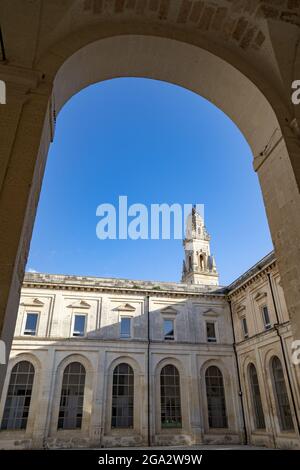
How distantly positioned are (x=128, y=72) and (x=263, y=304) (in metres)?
19.4

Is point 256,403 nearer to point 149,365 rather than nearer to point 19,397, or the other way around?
point 149,365

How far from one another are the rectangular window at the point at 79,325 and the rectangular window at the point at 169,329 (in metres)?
6.04

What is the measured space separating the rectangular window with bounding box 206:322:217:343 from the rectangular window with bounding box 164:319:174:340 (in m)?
2.75

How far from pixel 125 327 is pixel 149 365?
313 cm

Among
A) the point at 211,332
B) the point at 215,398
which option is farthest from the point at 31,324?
the point at 215,398

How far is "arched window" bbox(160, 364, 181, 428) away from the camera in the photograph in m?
21.6

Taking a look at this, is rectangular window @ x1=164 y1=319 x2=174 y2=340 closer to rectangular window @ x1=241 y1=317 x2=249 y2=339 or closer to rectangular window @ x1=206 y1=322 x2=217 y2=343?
rectangular window @ x1=206 y1=322 x2=217 y2=343

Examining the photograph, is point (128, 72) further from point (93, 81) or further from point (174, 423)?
point (174, 423)

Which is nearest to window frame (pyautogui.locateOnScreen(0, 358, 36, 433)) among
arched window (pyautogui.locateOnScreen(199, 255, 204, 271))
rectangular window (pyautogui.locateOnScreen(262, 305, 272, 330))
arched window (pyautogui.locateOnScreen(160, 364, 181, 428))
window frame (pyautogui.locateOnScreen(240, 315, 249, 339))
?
arched window (pyautogui.locateOnScreen(160, 364, 181, 428))

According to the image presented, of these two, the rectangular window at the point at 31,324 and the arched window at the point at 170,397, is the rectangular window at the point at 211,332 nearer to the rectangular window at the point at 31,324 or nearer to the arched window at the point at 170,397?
the arched window at the point at 170,397

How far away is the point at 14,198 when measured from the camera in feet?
9.18

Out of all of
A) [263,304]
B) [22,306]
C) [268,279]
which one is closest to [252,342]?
[263,304]

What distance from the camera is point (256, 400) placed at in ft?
69.5

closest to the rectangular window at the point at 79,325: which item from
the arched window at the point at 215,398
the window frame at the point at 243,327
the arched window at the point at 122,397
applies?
the arched window at the point at 122,397
